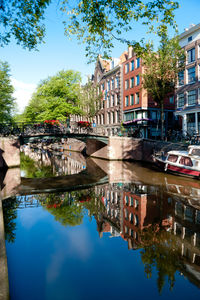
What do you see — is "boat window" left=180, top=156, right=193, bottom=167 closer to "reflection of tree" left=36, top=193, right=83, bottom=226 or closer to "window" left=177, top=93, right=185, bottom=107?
"reflection of tree" left=36, top=193, right=83, bottom=226

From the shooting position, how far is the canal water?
4.97m

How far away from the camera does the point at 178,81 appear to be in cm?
2803

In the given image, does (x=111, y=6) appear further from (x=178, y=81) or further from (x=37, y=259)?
(x=178, y=81)

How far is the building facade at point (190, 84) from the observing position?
987 inches

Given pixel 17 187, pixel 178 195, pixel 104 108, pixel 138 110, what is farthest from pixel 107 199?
pixel 104 108

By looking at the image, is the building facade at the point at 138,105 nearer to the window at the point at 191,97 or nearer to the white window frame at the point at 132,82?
the white window frame at the point at 132,82

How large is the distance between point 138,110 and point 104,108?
1114 centimetres

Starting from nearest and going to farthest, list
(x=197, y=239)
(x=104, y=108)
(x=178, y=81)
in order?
(x=197, y=239)
(x=178, y=81)
(x=104, y=108)

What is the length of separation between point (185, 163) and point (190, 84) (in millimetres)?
13577

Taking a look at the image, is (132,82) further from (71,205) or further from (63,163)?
(71,205)

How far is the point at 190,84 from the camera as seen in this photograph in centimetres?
2606

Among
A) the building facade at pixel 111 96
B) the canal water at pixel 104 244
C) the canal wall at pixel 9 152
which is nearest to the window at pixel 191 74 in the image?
the building facade at pixel 111 96

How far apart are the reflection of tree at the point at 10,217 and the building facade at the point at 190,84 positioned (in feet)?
67.1

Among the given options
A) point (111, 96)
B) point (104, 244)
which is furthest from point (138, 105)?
point (104, 244)
